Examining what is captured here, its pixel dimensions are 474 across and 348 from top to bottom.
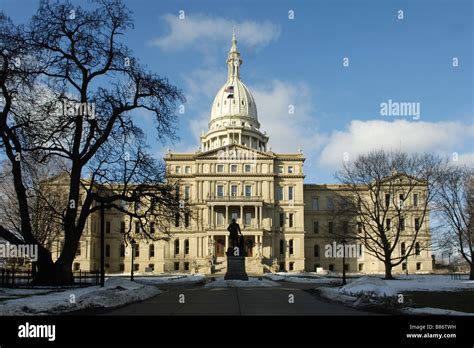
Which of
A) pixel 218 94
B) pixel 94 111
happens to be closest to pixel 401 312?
pixel 94 111

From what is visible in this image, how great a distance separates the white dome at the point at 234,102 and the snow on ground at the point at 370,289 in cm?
9956

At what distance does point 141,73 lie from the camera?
3331 cm

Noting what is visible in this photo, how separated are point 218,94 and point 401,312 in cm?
11663

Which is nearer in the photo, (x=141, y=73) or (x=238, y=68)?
(x=141, y=73)

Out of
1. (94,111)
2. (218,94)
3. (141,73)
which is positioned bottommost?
(94,111)

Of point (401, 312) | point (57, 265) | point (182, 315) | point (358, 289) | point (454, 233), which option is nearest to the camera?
point (182, 315)

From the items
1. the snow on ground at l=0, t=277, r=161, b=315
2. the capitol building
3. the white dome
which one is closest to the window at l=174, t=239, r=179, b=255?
the capitol building

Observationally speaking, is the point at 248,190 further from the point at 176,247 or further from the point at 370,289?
the point at 370,289

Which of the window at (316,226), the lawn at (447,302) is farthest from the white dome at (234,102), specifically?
the lawn at (447,302)

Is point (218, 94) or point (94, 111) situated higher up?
point (218, 94)

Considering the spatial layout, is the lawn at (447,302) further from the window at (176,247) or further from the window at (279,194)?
the window at (176,247)

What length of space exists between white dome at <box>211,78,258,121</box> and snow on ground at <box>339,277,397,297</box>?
99.6 metres
